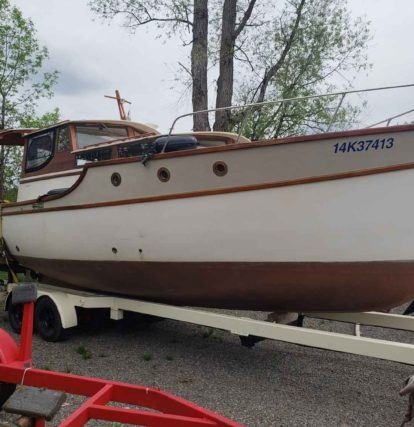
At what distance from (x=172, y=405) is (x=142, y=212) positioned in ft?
7.60

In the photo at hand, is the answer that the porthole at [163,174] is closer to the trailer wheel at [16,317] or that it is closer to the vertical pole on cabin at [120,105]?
the trailer wheel at [16,317]

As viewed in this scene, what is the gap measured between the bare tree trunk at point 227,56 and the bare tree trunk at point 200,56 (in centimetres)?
53

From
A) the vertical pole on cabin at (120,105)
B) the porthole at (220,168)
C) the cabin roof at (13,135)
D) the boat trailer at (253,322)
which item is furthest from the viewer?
the vertical pole on cabin at (120,105)

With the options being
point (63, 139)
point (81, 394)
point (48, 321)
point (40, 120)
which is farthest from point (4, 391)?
point (40, 120)

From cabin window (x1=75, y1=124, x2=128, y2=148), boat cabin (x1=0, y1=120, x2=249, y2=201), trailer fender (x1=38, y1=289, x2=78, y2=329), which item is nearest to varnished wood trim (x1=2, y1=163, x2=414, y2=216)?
boat cabin (x1=0, y1=120, x2=249, y2=201)

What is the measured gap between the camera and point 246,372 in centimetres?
415

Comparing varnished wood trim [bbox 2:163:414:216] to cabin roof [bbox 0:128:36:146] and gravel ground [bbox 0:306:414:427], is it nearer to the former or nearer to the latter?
gravel ground [bbox 0:306:414:427]

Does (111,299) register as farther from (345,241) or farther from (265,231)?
(345,241)

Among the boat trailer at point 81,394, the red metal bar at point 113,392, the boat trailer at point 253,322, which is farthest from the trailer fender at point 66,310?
the red metal bar at point 113,392

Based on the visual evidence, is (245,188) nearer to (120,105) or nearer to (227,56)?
(120,105)

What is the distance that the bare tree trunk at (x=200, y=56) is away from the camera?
10.9 metres

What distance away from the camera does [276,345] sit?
4.95m

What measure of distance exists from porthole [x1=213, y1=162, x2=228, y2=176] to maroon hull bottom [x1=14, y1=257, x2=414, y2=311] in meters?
0.78

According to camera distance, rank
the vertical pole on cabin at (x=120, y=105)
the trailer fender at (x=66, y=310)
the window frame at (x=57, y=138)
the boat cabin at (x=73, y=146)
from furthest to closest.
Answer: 1. the vertical pole on cabin at (x=120, y=105)
2. the window frame at (x=57, y=138)
3. the boat cabin at (x=73, y=146)
4. the trailer fender at (x=66, y=310)
